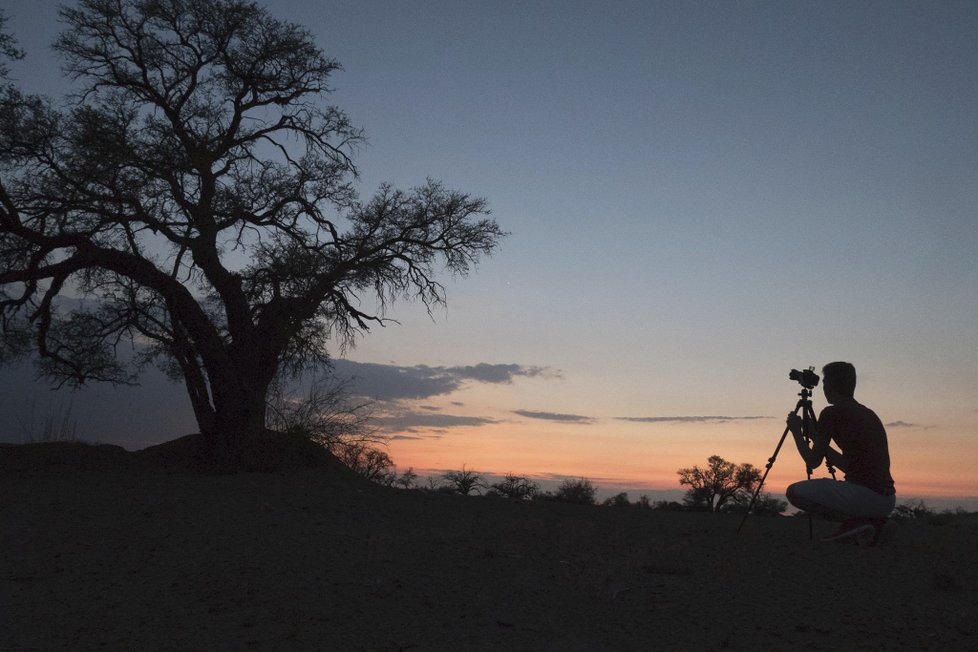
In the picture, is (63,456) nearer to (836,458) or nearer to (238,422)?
(238,422)

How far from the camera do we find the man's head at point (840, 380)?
7.55 meters

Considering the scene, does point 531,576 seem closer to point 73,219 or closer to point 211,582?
point 211,582

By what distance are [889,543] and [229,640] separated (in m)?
6.21

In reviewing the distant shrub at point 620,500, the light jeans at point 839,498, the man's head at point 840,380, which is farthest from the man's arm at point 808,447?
the distant shrub at point 620,500

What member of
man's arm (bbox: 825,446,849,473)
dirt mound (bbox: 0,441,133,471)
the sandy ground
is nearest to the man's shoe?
the sandy ground

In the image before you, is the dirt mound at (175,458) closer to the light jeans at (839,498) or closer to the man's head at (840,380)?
the light jeans at (839,498)

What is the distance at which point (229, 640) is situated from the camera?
16.1 ft

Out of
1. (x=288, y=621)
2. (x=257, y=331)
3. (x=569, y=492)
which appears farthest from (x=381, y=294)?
(x=288, y=621)

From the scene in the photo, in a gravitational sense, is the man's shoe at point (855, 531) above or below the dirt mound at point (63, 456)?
below

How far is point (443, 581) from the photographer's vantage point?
601cm

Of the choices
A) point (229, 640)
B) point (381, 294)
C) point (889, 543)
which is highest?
point (381, 294)

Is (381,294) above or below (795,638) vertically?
above

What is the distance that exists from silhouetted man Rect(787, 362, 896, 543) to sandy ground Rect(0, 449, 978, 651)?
1.13ft

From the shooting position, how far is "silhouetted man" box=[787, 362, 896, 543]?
283 inches
